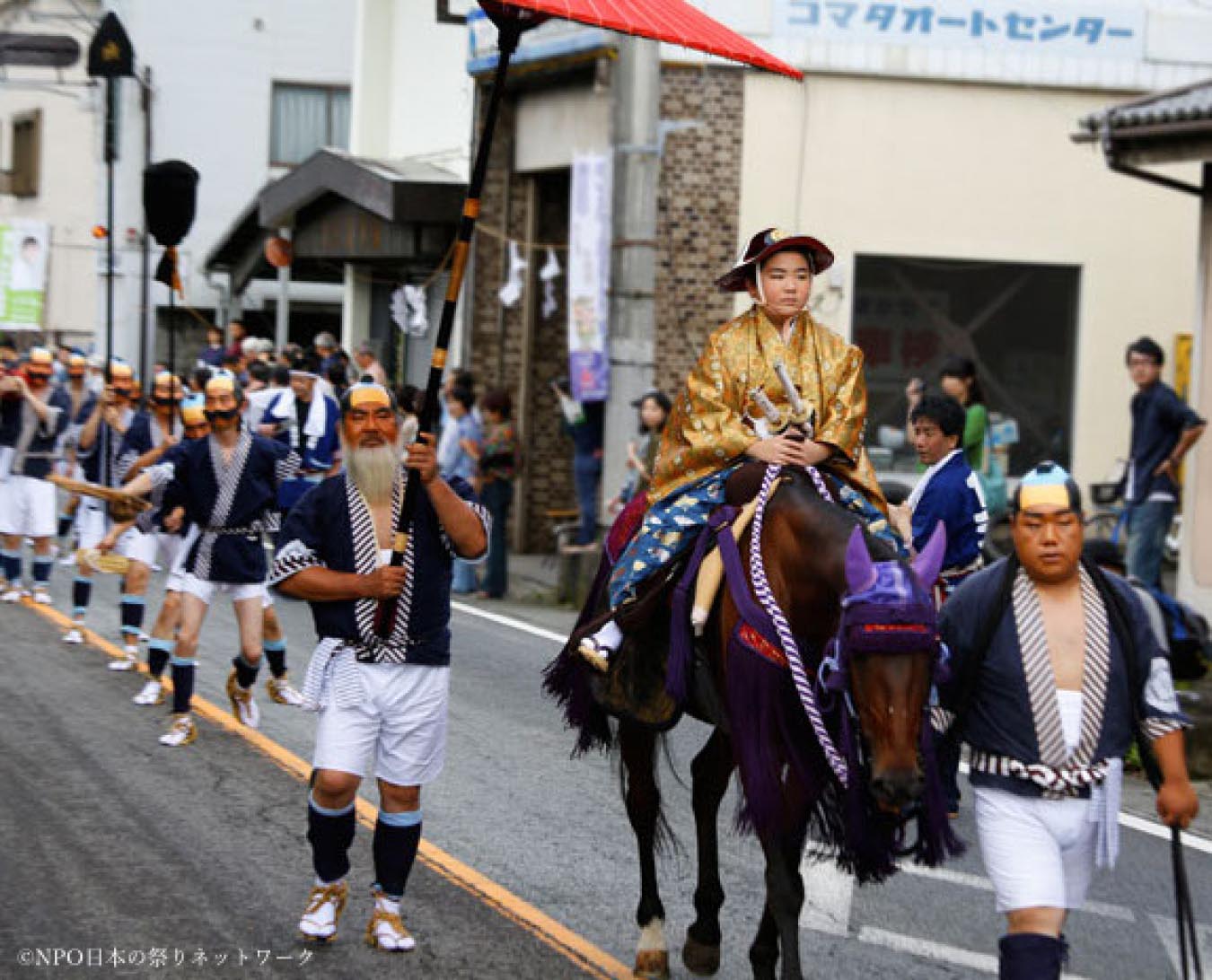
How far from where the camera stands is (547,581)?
19.8 m

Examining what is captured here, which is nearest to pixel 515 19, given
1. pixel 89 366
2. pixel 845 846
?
pixel 845 846

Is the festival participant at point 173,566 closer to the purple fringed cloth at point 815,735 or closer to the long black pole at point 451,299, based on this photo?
the long black pole at point 451,299

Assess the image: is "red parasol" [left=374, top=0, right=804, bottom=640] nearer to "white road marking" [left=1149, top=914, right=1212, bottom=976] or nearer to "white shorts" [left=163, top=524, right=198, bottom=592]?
"white road marking" [left=1149, top=914, right=1212, bottom=976]

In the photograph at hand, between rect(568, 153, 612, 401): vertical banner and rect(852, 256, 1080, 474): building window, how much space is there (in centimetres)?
274

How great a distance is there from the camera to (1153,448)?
14.3 meters

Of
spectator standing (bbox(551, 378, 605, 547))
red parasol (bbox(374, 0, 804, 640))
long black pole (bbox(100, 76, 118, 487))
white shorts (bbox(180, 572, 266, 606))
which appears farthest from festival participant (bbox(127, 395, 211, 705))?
spectator standing (bbox(551, 378, 605, 547))

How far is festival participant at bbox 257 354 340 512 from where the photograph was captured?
57.1ft

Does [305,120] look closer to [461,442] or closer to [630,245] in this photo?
[630,245]

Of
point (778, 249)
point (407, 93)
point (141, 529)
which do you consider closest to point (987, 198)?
point (141, 529)

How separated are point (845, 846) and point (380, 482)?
2.18 metres

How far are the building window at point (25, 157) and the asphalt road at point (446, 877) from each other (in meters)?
34.4

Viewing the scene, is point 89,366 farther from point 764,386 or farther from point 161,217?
point 764,386

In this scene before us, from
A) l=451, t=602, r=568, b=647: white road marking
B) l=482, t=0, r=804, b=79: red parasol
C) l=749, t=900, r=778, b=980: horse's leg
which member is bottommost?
l=451, t=602, r=568, b=647: white road marking

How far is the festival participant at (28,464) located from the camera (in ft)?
54.4
